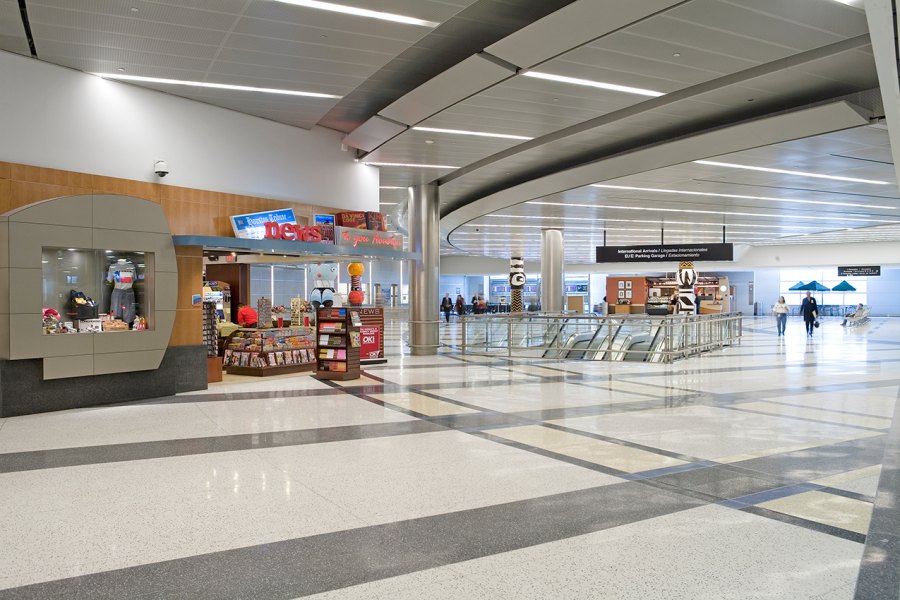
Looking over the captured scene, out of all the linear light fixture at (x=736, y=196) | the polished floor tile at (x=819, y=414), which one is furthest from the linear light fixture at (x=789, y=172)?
the polished floor tile at (x=819, y=414)

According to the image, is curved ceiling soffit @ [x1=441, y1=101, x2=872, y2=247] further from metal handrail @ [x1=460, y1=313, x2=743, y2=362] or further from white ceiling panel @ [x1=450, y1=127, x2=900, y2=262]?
metal handrail @ [x1=460, y1=313, x2=743, y2=362]

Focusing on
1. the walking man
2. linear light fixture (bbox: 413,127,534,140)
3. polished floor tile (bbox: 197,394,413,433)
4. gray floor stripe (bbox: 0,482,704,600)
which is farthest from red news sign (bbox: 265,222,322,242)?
the walking man

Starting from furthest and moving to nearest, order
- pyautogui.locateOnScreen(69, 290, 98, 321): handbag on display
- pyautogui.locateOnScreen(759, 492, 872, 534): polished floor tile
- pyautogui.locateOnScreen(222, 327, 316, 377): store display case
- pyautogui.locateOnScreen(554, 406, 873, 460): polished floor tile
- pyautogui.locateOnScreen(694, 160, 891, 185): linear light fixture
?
1. pyautogui.locateOnScreen(694, 160, 891, 185): linear light fixture
2. pyautogui.locateOnScreen(222, 327, 316, 377): store display case
3. pyautogui.locateOnScreen(69, 290, 98, 321): handbag on display
4. pyautogui.locateOnScreen(554, 406, 873, 460): polished floor tile
5. pyautogui.locateOnScreen(759, 492, 872, 534): polished floor tile

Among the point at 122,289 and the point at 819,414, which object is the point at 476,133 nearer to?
the point at 122,289

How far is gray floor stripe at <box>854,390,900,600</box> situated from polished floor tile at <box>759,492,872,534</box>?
0.06m

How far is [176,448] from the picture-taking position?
5.33m

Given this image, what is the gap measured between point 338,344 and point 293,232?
6.59 ft

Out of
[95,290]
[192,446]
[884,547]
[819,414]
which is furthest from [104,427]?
[819,414]

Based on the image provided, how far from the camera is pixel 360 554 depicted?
3064mm

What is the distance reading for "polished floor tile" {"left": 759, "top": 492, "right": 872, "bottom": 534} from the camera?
11.4 ft

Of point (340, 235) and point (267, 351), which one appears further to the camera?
point (340, 235)

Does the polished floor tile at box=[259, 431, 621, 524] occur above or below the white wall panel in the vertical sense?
below

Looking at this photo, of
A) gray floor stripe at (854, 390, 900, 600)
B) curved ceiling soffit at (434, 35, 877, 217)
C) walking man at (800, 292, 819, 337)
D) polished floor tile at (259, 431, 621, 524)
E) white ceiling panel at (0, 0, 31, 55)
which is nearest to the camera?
gray floor stripe at (854, 390, 900, 600)

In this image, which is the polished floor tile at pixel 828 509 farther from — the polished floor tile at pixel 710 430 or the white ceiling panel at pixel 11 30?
the white ceiling panel at pixel 11 30
